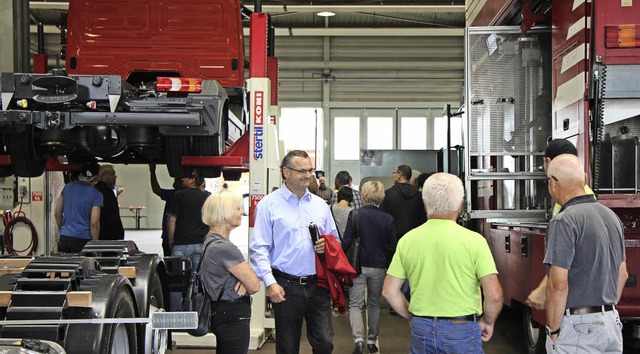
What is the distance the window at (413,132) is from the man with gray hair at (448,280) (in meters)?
17.5

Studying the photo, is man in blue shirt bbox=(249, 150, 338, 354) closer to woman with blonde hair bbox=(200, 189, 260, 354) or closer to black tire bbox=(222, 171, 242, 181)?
woman with blonde hair bbox=(200, 189, 260, 354)

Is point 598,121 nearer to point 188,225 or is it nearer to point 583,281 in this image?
point 583,281

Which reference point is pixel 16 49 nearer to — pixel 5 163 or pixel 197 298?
pixel 5 163

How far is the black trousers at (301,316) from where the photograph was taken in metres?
4.56

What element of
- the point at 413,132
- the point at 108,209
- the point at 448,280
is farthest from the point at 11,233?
the point at 413,132

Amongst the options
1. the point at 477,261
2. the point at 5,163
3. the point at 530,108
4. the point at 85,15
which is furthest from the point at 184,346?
the point at 477,261

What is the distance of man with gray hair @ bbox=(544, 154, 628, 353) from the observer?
11.1 ft

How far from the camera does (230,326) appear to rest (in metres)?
4.29

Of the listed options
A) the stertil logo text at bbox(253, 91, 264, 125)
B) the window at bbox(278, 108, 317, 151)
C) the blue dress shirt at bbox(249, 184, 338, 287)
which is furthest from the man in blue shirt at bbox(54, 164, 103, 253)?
the window at bbox(278, 108, 317, 151)

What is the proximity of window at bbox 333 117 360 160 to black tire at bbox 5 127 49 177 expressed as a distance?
50.3ft

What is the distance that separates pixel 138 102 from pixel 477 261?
297 centimetres

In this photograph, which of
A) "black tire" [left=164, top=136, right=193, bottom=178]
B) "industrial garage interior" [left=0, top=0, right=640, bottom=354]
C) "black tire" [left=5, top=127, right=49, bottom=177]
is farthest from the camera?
"black tire" [left=164, top=136, right=193, bottom=178]

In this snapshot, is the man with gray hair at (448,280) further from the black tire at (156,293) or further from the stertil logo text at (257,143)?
the stertil logo text at (257,143)

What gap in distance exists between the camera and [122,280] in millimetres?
3850
